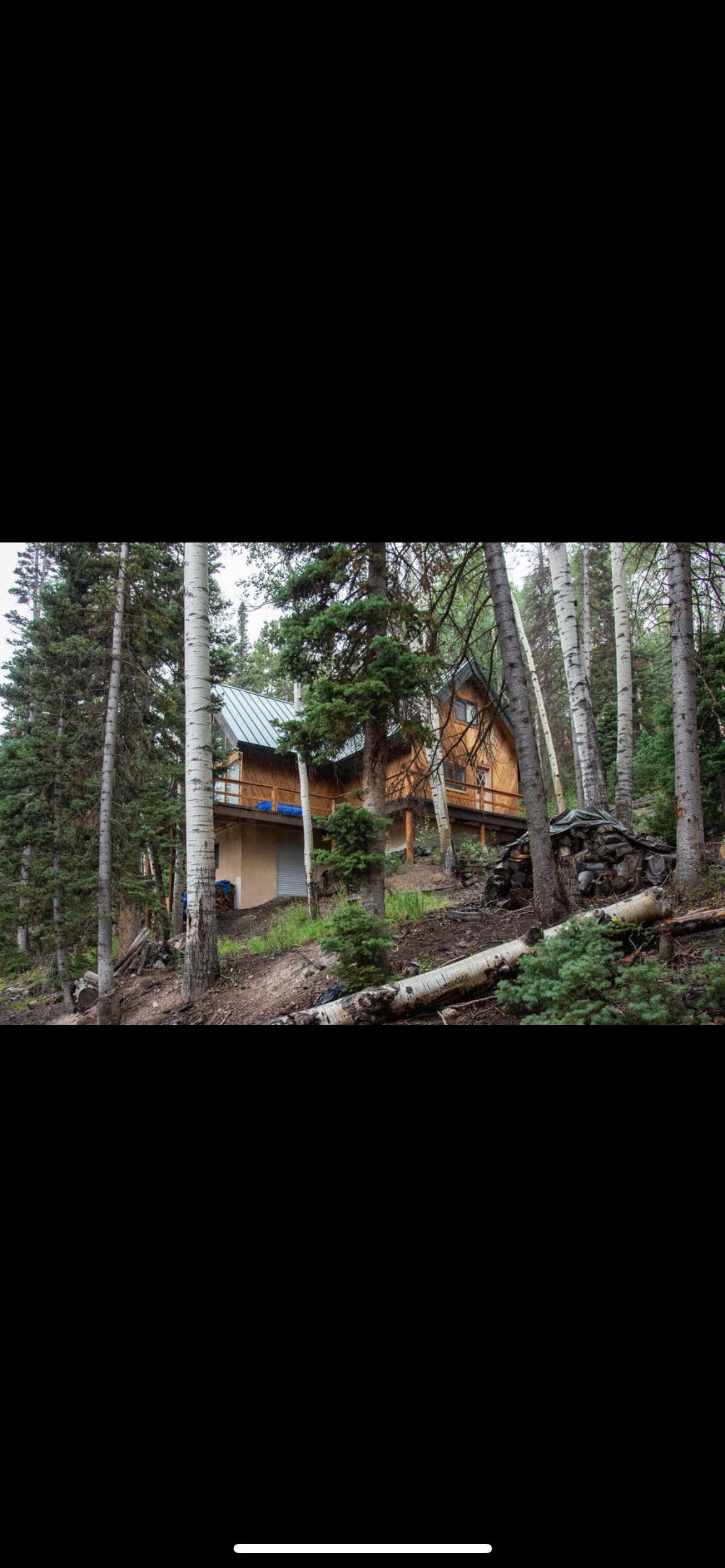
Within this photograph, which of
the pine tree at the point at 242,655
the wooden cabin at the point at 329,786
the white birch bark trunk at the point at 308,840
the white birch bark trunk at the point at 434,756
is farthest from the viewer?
the pine tree at the point at 242,655

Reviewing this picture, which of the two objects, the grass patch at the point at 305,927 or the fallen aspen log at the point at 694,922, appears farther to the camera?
the grass patch at the point at 305,927

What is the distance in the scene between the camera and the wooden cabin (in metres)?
3.93

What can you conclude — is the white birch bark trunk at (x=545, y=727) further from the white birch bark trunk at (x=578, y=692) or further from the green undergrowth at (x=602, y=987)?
the green undergrowth at (x=602, y=987)

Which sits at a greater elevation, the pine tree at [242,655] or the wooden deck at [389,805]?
the pine tree at [242,655]

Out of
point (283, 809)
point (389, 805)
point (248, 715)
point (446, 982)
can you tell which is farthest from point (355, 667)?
point (248, 715)

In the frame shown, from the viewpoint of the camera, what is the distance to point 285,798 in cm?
593

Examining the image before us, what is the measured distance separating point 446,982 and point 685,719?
5.85 ft

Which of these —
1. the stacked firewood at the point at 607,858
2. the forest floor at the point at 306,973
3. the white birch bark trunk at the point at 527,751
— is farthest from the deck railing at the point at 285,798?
the white birch bark trunk at the point at 527,751

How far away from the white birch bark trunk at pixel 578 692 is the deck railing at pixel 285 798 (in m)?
0.99

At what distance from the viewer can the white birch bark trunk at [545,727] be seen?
5422 millimetres

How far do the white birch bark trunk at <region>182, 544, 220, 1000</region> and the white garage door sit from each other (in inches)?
95.1
